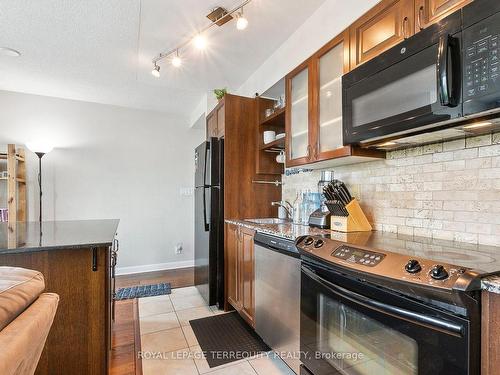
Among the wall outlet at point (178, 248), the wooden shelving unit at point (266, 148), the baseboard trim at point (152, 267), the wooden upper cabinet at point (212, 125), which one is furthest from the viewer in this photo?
the wall outlet at point (178, 248)

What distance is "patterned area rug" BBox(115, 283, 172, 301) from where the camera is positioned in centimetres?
311

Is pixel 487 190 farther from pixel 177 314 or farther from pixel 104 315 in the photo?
pixel 177 314

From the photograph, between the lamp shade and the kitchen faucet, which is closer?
the kitchen faucet

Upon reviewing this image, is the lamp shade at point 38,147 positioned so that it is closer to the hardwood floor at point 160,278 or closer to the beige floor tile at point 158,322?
the hardwood floor at point 160,278

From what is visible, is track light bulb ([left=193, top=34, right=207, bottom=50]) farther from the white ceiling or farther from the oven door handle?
the oven door handle

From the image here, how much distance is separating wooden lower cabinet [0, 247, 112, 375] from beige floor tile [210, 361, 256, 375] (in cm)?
70

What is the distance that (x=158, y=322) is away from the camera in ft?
8.05

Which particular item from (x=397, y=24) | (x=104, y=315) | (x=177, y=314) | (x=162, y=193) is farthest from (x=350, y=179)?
(x=162, y=193)

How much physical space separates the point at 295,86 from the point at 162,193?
9.79 ft

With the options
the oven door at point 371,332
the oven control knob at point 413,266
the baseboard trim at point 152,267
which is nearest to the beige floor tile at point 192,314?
the oven door at point 371,332

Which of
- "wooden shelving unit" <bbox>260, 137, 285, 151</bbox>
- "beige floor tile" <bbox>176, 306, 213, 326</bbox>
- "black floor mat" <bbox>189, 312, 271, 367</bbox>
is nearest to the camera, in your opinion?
"black floor mat" <bbox>189, 312, 271, 367</bbox>

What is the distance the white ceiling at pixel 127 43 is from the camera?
6.57 ft

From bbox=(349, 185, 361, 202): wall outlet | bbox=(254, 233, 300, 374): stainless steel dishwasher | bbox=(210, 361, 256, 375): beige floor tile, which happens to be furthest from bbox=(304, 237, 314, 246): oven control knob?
bbox=(210, 361, 256, 375): beige floor tile

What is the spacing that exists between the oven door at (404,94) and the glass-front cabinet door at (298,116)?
1.69ft
